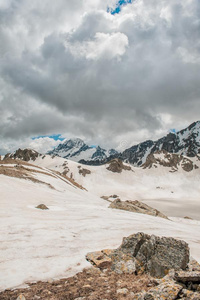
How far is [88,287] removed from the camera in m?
6.15

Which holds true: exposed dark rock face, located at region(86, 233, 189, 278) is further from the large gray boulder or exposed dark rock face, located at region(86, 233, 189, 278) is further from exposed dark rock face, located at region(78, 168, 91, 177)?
exposed dark rock face, located at region(78, 168, 91, 177)

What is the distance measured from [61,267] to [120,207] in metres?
20.3

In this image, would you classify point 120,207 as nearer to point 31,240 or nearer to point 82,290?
point 31,240

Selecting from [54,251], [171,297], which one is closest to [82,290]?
[171,297]

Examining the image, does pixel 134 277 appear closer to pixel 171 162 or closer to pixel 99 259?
pixel 99 259

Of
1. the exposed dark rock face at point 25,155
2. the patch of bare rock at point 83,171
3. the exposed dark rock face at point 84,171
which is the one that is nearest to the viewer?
the patch of bare rock at point 83,171

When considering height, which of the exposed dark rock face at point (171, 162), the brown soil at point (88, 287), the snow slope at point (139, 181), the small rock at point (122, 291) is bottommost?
the brown soil at point (88, 287)

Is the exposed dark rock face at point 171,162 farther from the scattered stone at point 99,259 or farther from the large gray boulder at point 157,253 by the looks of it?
the large gray boulder at point 157,253

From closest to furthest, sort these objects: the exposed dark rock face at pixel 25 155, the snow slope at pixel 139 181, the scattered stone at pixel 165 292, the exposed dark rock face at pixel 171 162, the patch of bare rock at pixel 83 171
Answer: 1. the scattered stone at pixel 165 292
2. the snow slope at pixel 139 181
3. the patch of bare rock at pixel 83 171
4. the exposed dark rock face at pixel 171 162
5. the exposed dark rock face at pixel 25 155

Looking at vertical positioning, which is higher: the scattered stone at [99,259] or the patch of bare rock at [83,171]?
the patch of bare rock at [83,171]

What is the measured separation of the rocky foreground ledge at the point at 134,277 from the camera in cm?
510

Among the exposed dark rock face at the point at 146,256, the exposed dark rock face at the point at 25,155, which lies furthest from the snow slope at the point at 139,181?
the exposed dark rock face at the point at 146,256

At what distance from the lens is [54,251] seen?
30.3 feet

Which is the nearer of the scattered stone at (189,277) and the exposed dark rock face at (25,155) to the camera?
the scattered stone at (189,277)
